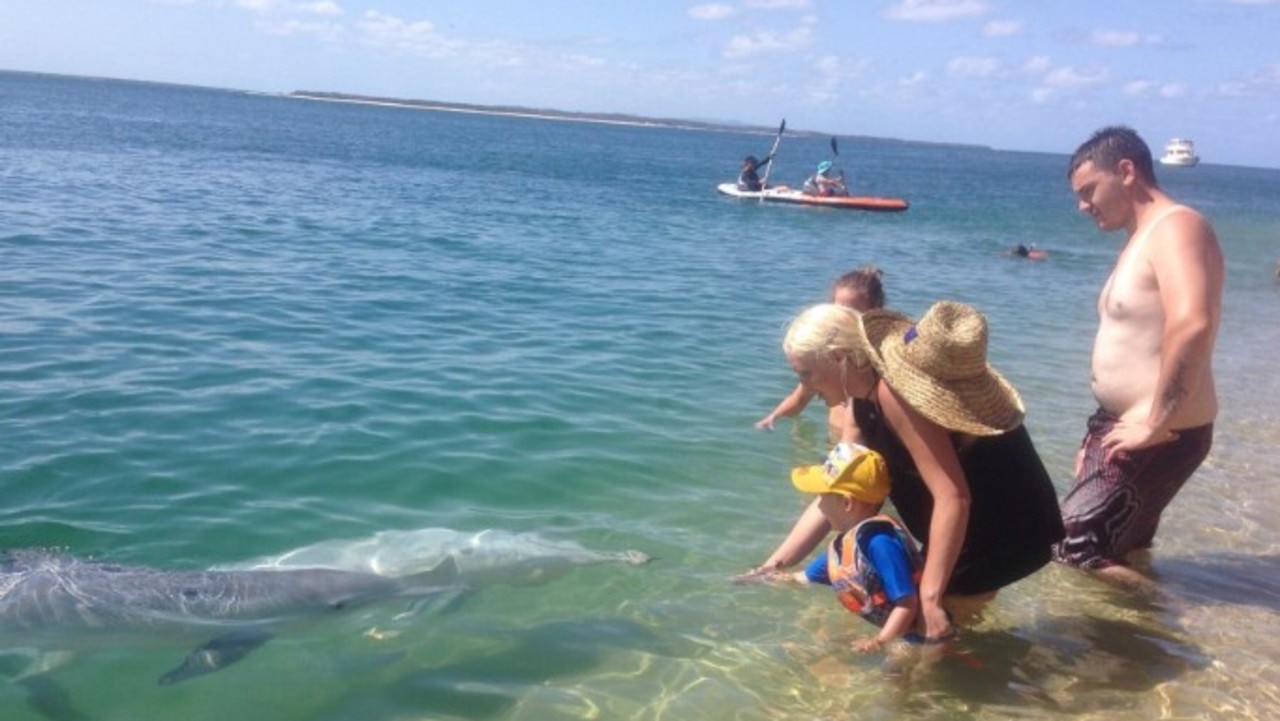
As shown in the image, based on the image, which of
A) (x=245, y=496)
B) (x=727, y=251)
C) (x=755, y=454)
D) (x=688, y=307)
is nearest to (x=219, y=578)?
(x=245, y=496)

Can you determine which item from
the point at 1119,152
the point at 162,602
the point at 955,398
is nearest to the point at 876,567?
the point at 955,398

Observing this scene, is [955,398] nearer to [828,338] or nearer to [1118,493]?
[828,338]

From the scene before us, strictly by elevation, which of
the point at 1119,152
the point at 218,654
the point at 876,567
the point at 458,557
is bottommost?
the point at 218,654

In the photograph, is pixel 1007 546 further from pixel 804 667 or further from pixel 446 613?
pixel 446 613

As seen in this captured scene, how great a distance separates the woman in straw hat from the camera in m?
3.98

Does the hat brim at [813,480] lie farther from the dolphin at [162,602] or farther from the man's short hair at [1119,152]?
the dolphin at [162,602]

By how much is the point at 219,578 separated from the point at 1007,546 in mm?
3606

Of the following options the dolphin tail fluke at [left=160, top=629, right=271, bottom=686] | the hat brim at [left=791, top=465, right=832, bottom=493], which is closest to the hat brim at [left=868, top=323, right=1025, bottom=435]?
the hat brim at [left=791, top=465, right=832, bottom=493]

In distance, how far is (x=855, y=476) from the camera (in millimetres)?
4199

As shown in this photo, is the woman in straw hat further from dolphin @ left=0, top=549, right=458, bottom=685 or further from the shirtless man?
dolphin @ left=0, top=549, right=458, bottom=685

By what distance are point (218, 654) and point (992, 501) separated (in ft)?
11.1

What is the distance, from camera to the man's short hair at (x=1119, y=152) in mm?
4812

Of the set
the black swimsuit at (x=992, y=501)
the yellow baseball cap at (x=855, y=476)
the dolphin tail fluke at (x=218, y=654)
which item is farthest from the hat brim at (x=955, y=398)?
the dolphin tail fluke at (x=218, y=654)

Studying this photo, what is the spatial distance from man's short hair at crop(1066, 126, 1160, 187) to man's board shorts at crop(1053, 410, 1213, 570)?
1.17m
